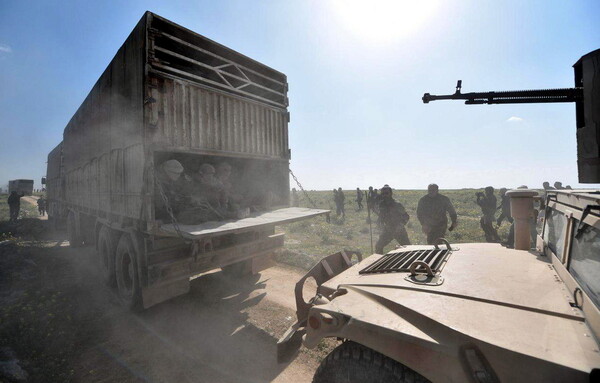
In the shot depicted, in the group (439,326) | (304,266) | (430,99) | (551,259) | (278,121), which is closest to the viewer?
(439,326)

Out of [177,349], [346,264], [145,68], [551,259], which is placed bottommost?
[177,349]

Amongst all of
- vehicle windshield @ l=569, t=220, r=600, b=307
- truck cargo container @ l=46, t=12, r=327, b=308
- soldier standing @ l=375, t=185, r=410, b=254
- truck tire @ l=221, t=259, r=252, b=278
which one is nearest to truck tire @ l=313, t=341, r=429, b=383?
vehicle windshield @ l=569, t=220, r=600, b=307

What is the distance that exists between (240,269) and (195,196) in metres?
2.12

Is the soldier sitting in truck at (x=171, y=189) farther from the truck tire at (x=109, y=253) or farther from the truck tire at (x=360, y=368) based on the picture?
the truck tire at (x=360, y=368)

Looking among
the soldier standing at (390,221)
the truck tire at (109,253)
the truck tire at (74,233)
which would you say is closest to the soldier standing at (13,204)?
the truck tire at (74,233)

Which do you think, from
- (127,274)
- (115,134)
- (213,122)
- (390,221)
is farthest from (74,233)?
(390,221)

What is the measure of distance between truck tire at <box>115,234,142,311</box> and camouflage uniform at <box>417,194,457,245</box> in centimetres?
566

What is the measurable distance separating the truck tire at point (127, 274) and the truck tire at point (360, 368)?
376 cm

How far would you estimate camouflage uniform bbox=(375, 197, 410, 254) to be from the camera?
6.31 m

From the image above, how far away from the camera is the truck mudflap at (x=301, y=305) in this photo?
2100 millimetres

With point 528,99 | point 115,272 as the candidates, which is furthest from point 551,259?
point 115,272

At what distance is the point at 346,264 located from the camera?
3.11 m

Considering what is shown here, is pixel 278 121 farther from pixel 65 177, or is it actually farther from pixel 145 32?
pixel 65 177

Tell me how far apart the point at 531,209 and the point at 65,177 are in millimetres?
14983
